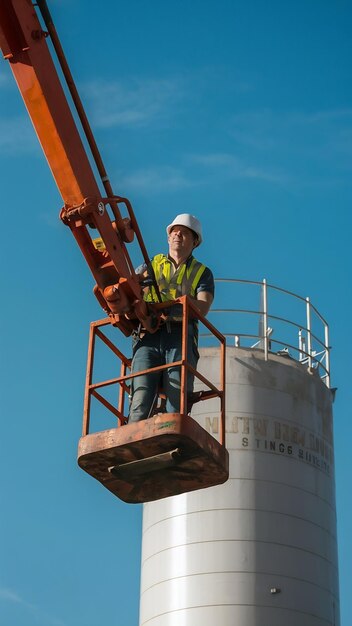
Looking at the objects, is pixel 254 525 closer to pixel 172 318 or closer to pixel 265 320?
pixel 265 320

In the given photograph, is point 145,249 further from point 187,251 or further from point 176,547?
point 176,547

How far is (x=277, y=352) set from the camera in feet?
62.4

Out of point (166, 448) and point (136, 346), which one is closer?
point (166, 448)

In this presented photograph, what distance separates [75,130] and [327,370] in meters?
8.77

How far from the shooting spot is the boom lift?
39.1 ft

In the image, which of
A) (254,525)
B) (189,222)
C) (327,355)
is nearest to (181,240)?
(189,222)

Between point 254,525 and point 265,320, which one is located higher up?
point 265,320

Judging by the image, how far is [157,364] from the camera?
12.5 m

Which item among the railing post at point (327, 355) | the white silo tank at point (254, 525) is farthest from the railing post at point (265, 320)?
the railing post at point (327, 355)

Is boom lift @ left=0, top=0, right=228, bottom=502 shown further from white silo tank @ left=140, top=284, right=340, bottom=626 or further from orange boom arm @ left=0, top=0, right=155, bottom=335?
white silo tank @ left=140, top=284, right=340, bottom=626

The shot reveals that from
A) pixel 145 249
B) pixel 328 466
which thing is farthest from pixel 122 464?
pixel 328 466

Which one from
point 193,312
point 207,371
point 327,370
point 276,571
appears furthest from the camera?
point 327,370

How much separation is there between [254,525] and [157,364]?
16.9ft

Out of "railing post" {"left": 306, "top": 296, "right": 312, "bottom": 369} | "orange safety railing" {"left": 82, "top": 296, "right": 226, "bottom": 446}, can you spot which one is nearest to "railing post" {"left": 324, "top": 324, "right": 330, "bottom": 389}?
"railing post" {"left": 306, "top": 296, "right": 312, "bottom": 369}
